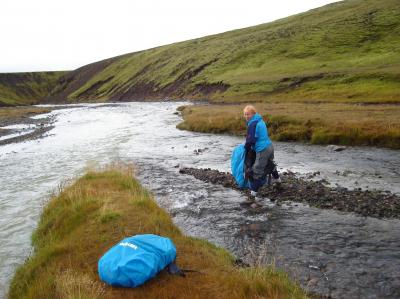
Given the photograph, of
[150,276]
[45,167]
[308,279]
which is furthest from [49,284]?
[45,167]

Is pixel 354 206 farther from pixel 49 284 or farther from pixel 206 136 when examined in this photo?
pixel 206 136

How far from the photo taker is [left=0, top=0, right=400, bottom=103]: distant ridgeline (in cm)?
5934

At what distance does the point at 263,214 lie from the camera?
47.1 ft

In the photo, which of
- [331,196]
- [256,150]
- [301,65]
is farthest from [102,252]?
[301,65]

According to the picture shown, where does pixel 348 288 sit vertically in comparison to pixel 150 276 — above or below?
below

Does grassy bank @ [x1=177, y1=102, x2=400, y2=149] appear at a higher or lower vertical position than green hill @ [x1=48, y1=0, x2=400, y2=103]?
lower

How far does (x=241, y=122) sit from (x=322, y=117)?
8292 millimetres

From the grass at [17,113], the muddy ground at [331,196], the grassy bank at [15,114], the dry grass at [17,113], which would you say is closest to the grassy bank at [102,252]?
the muddy ground at [331,196]

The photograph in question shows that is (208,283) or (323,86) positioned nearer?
(208,283)

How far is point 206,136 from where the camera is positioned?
37.5m

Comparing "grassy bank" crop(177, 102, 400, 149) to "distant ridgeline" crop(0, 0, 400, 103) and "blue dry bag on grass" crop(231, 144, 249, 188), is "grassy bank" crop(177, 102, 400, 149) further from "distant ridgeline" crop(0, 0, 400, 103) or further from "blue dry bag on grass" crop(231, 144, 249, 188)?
"distant ridgeline" crop(0, 0, 400, 103)

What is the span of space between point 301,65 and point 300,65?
0.96 feet

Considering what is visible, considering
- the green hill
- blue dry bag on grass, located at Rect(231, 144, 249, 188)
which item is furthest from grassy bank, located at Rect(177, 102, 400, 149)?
the green hill

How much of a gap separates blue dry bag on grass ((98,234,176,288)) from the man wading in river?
23.1ft
